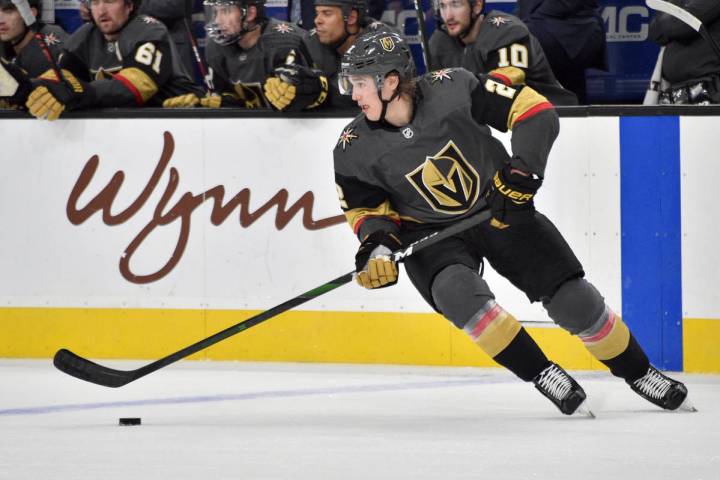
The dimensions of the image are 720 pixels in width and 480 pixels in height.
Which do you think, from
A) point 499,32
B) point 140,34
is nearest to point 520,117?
point 499,32

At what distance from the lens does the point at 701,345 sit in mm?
4863

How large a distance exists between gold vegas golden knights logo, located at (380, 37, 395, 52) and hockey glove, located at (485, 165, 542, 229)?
48 cm

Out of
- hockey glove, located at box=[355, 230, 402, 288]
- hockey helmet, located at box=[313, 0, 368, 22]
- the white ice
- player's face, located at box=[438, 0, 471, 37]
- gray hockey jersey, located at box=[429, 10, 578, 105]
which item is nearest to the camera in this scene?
the white ice

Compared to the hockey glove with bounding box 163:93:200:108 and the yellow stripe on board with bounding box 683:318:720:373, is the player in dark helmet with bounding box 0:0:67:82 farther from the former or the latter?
the yellow stripe on board with bounding box 683:318:720:373

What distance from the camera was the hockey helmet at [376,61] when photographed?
3.99 m

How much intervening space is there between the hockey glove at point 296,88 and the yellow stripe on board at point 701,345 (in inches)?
59.8

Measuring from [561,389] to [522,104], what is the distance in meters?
0.81

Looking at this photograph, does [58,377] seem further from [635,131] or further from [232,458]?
[635,131]

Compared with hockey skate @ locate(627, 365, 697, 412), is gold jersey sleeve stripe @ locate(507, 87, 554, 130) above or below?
above

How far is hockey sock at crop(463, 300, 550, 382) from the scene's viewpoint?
3900mm

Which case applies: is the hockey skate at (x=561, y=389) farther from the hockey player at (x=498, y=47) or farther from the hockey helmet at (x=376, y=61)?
the hockey player at (x=498, y=47)

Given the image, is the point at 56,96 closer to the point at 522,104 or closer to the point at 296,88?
the point at 296,88

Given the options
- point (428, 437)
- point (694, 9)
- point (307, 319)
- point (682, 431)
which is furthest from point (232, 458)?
point (694, 9)

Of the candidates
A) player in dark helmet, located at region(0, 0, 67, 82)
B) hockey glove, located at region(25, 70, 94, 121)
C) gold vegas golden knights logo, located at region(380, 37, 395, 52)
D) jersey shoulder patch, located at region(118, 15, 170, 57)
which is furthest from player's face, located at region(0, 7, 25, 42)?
gold vegas golden knights logo, located at region(380, 37, 395, 52)
